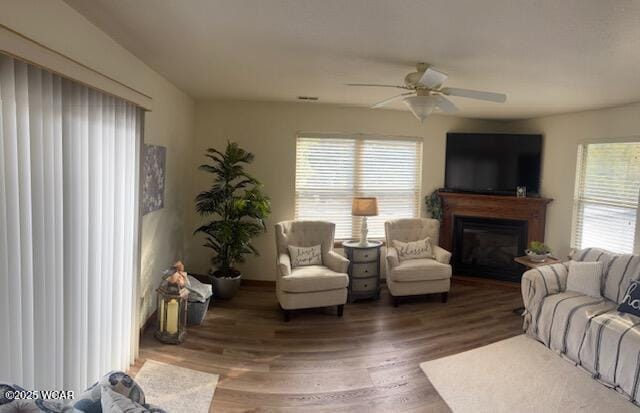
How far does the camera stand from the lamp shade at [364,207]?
182 inches

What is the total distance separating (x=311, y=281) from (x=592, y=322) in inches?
98.1

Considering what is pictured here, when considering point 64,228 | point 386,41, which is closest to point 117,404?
point 64,228

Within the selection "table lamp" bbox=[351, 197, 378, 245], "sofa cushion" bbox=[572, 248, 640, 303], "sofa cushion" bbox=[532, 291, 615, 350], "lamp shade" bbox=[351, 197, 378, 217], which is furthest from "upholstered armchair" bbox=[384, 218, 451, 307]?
"sofa cushion" bbox=[572, 248, 640, 303]

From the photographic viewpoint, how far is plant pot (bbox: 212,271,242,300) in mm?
4402

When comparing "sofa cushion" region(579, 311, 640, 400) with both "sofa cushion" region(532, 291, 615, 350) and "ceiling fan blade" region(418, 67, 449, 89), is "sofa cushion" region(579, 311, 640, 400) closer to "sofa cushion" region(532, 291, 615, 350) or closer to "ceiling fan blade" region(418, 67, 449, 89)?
"sofa cushion" region(532, 291, 615, 350)

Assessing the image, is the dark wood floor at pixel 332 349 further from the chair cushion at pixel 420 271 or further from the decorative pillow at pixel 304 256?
the decorative pillow at pixel 304 256

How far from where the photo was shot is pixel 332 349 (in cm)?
338

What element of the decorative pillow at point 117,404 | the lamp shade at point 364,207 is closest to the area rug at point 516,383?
the lamp shade at point 364,207

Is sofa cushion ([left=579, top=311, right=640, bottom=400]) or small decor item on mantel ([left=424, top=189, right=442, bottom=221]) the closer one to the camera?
sofa cushion ([left=579, top=311, right=640, bottom=400])

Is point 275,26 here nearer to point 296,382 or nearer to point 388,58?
point 388,58

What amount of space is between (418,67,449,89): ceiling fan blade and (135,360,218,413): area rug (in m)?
2.66

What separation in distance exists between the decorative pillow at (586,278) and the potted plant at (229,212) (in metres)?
3.30

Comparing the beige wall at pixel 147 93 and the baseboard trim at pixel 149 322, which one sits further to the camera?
the baseboard trim at pixel 149 322

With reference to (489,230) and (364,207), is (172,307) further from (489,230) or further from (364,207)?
(489,230)
